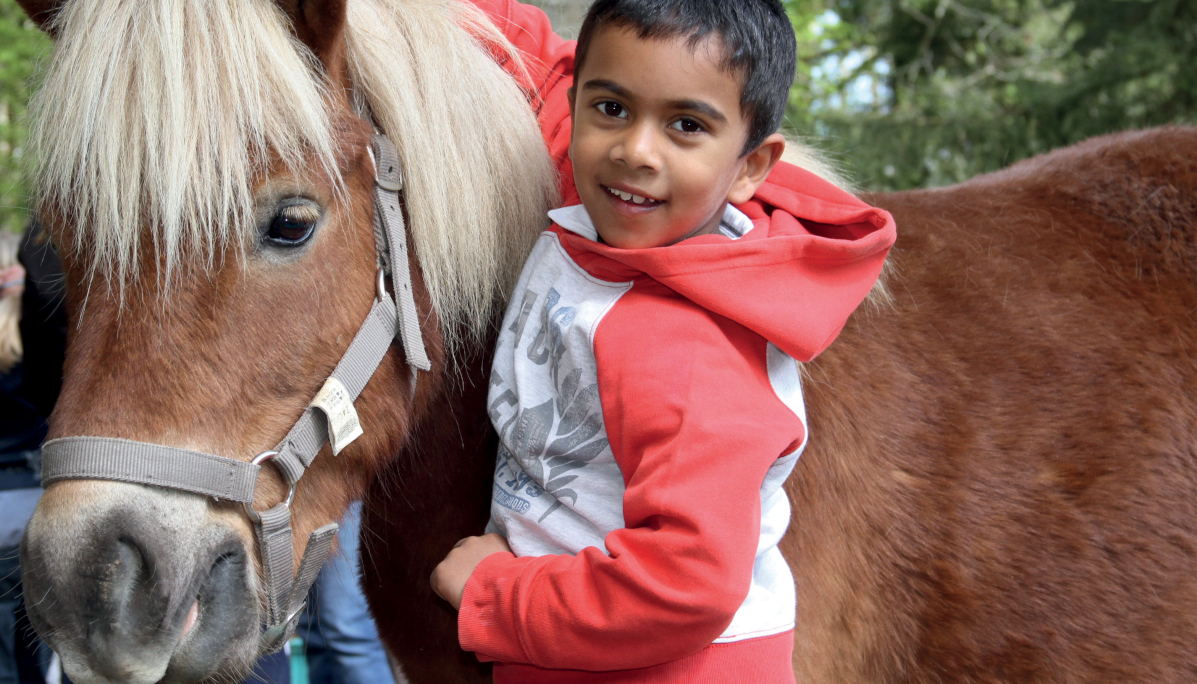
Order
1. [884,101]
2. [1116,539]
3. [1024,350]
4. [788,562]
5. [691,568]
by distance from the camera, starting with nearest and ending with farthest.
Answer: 1. [691,568]
2. [788,562]
3. [1116,539]
4. [1024,350]
5. [884,101]

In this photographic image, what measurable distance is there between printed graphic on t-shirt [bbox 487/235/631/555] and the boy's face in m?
0.13

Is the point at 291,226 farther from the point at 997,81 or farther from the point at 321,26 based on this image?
the point at 997,81

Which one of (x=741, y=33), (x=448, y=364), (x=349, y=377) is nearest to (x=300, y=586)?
(x=349, y=377)

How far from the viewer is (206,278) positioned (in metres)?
1.29

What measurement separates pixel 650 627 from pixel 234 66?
1.05 meters

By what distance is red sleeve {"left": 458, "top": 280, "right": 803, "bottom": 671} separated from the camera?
45.7 inches

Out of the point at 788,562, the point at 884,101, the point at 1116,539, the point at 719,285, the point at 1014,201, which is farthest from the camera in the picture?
the point at 884,101

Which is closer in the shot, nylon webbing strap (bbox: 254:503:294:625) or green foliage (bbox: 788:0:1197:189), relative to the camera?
nylon webbing strap (bbox: 254:503:294:625)

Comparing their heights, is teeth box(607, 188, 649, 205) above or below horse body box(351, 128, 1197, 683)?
above

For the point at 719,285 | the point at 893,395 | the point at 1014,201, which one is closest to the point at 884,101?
the point at 1014,201

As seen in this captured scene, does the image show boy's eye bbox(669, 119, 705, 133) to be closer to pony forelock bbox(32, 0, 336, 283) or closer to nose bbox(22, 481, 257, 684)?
pony forelock bbox(32, 0, 336, 283)

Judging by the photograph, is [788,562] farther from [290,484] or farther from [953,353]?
[290,484]

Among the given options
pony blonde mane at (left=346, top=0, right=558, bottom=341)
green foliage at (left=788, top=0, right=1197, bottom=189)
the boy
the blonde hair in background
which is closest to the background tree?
green foliage at (left=788, top=0, right=1197, bottom=189)

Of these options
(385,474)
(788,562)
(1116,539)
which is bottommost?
(385,474)
